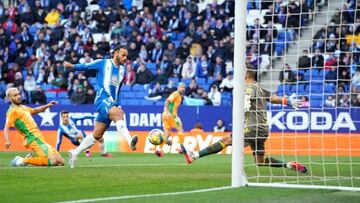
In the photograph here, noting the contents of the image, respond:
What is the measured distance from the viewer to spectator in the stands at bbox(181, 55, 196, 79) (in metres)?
30.8

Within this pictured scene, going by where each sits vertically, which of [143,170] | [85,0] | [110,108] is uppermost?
[85,0]

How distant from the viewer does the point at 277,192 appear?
11266mm

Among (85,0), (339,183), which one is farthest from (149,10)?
(339,183)

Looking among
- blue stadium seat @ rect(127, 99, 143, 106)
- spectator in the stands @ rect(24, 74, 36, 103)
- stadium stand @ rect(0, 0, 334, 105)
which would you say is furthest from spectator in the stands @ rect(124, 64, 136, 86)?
spectator in the stands @ rect(24, 74, 36, 103)

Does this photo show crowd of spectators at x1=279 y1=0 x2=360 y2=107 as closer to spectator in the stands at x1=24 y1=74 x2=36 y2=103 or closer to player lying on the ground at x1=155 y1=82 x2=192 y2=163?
player lying on the ground at x1=155 y1=82 x2=192 y2=163

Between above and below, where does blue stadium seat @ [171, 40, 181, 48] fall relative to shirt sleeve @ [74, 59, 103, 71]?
below

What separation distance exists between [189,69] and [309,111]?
30.6 feet

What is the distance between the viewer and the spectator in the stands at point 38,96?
3072cm

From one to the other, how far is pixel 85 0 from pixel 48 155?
67.8 ft

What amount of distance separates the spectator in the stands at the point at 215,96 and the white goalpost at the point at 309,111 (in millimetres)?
2883

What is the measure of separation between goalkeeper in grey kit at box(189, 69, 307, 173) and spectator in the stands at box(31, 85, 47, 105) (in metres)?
16.3

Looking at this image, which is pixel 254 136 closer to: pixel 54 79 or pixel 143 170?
pixel 143 170

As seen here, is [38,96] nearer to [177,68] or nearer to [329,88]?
[177,68]

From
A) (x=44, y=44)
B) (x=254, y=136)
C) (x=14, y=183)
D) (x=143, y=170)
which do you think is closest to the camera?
(x=14, y=183)
